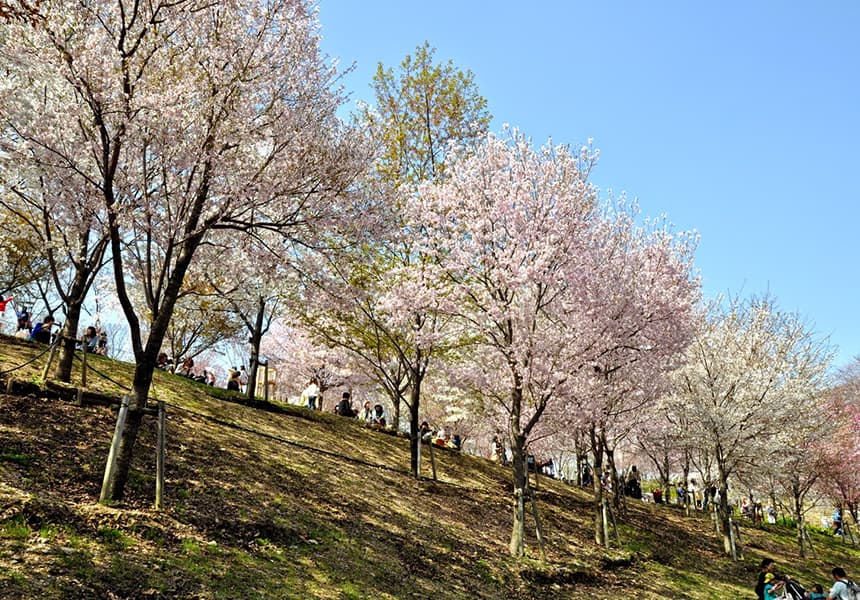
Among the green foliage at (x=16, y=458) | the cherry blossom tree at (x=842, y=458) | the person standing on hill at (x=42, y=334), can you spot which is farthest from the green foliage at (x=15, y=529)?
the cherry blossom tree at (x=842, y=458)

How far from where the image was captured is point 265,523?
918cm

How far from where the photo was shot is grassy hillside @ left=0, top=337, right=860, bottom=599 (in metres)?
6.74

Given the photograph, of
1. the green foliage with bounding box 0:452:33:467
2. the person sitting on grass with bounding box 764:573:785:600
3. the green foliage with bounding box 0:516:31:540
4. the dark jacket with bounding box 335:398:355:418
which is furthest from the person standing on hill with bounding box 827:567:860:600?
the dark jacket with bounding box 335:398:355:418

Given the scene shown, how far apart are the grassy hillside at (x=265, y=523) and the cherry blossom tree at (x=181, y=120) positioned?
132 centimetres

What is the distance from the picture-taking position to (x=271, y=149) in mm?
9727

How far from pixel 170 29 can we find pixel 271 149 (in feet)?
7.97

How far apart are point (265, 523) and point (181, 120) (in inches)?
262

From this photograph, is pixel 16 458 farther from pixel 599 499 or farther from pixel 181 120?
pixel 599 499

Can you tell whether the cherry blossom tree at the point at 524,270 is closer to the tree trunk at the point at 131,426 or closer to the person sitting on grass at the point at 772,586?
the person sitting on grass at the point at 772,586

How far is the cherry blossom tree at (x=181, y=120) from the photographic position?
789 cm

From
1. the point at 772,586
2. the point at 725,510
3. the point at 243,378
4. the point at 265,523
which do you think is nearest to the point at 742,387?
the point at 725,510

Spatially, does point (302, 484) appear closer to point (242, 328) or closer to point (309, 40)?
point (309, 40)

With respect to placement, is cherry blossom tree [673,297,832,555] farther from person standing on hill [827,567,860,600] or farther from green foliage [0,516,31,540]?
green foliage [0,516,31,540]

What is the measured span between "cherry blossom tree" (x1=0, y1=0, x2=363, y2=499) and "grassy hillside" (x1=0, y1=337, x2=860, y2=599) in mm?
1319
